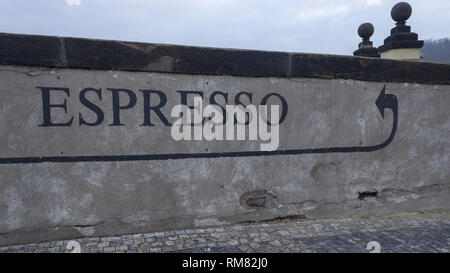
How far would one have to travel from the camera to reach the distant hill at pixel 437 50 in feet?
99.0

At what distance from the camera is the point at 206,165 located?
2.98m

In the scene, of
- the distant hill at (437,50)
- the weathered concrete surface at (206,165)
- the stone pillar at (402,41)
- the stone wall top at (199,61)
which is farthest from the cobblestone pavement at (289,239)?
the distant hill at (437,50)

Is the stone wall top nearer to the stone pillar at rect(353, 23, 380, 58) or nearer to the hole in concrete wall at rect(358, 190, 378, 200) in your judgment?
the hole in concrete wall at rect(358, 190, 378, 200)

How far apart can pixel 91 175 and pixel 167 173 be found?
26.7 inches

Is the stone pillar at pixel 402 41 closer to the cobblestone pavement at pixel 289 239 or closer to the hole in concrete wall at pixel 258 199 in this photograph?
the cobblestone pavement at pixel 289 239

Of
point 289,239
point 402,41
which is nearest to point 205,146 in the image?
point 289,239

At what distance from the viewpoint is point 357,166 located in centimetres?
339

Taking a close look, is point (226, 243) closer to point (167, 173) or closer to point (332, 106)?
point (167, 173)

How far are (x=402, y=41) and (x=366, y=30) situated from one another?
2128 mm

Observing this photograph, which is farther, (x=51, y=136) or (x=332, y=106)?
(x=332, y=106)

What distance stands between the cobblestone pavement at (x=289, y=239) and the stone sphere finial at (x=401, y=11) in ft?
14.9

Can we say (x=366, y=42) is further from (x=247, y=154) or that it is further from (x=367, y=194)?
(x=247, y=154)

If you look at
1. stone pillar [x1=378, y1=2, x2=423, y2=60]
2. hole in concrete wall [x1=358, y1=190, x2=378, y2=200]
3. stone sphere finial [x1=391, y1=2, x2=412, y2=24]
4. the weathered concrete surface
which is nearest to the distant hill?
stone pillar [x1=378, y1=2, x2=423, y2=60]
